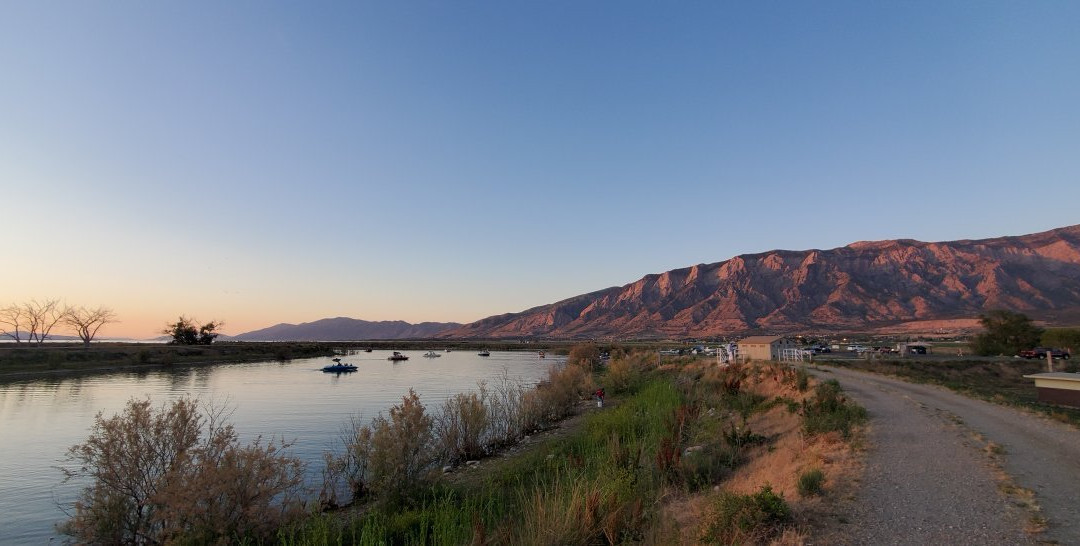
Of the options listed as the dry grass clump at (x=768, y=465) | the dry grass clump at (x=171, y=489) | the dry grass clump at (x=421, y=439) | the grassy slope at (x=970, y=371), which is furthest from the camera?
the grassy slope at (x=970, y=371)

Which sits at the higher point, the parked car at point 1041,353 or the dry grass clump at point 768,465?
the dry grass clump at point 768,465

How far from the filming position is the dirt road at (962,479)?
19.9 ft

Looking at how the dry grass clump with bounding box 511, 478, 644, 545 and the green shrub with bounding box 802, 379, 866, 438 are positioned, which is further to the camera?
the green shrub with bounding box 802, 379, 866, 438

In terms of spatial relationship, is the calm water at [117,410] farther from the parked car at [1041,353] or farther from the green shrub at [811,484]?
the parked car at [1041,353]

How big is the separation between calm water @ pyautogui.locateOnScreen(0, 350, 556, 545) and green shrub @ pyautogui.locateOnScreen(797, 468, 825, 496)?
12505 mm

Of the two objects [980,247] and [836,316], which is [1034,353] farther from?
[980,247]

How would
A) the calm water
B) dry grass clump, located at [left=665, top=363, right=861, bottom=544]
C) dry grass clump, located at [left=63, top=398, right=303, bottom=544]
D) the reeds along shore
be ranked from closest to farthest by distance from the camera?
1. dry grass clump, located at [left=665, top=363, right=861, bottom=544]
2. the reeds along shore
3. dry grass clump, located at [left=63, top=398, right=303, bottom=544]
4. the calm water

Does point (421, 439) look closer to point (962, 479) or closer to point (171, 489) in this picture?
point (171, 489)

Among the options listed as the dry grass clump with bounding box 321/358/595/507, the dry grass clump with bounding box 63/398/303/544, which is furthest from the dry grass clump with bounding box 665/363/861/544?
the dry grass clump with bounding box 63/398/303/544

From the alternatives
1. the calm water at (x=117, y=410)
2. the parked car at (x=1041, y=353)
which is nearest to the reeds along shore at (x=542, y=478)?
the calm water at (x=117, y=410)

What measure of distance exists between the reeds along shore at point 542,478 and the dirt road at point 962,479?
1060mm

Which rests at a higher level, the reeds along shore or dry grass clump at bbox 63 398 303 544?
dry grass clump at bbox 63 398 303 544

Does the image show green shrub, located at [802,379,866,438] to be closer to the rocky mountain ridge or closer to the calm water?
the calm water

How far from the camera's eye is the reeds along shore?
281 inches
